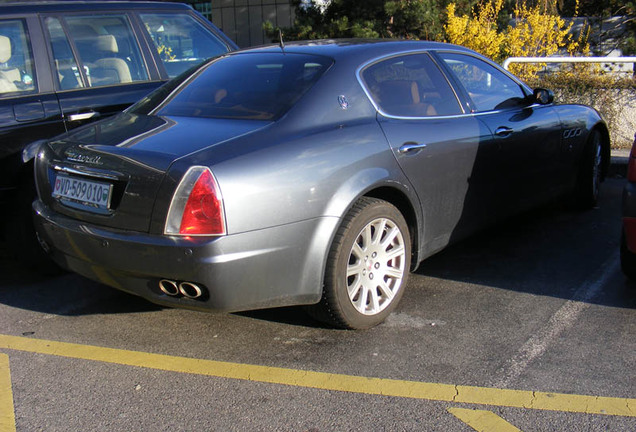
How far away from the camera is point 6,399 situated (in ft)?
10.5

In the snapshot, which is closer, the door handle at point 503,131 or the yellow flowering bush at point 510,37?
the door handle at point 503,131

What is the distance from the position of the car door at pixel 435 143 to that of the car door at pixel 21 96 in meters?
2.23

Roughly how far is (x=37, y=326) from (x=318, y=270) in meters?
1.80

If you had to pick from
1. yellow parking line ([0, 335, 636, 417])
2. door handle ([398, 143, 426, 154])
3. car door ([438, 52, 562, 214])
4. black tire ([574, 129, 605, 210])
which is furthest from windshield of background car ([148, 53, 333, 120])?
black tire ([574, 129, 605, 210])

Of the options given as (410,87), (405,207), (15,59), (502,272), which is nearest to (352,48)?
(410,87)

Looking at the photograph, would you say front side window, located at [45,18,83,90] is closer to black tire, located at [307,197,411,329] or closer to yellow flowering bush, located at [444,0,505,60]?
black tire, located at [307,197,411,329]

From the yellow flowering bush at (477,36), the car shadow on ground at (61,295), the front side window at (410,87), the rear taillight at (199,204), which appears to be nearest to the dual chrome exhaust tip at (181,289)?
the rear taillight at (199,204)

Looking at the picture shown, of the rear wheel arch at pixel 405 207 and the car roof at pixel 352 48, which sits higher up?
the car roof at pixel 352 48

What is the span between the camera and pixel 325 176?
3.49 m

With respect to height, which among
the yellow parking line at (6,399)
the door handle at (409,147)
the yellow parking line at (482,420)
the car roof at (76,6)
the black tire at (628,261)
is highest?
the car roof at (76,6)

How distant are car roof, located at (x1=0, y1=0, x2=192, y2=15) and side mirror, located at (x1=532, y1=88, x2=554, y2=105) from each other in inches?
120

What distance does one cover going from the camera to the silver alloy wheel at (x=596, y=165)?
20.1 feet

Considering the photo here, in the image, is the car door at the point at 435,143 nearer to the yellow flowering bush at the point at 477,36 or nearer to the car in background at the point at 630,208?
the car in background at the point at 630,208

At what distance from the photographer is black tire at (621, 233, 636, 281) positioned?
4336 mm
